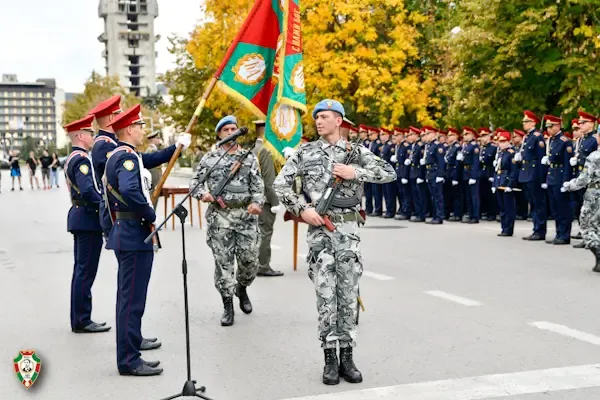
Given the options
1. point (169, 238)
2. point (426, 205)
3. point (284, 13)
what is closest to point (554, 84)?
point (426, 205)

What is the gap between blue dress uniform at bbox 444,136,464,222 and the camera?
62.6 feet

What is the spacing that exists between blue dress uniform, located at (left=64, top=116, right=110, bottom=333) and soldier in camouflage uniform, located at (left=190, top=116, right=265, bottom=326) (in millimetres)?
1038

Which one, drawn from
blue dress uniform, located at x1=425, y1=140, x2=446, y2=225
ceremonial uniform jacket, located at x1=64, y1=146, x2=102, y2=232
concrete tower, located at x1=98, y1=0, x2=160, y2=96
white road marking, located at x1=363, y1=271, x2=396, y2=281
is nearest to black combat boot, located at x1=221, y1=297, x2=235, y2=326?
ceremonial uniform jacket, located at x1=64, y1=146, x2=102, y2=232

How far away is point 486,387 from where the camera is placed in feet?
18.9

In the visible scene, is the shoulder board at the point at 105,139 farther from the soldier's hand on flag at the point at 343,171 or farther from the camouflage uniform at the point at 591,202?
the camouflage uniform at the point at 591,202

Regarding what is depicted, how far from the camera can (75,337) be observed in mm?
7715

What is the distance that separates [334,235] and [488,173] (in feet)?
43.8

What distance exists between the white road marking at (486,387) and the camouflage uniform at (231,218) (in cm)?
275

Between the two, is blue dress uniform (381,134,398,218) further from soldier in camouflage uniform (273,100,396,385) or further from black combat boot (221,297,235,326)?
soldier in camouflage uniform (273,100,396,385)

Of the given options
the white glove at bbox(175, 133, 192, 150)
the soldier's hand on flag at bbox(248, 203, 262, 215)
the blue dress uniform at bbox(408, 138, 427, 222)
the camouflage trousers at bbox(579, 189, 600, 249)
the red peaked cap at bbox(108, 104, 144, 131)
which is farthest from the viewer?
the blue dress uniform at bbox(408, 138, 427, 222)

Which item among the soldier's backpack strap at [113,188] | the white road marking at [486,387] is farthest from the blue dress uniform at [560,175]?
the soldier's backpack strap at [113,188]

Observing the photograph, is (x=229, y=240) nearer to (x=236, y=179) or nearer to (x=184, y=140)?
(x=236, y=179)

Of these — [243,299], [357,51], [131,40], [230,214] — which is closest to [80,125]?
[230,214]

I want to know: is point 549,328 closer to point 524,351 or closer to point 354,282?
point 524,351
